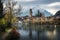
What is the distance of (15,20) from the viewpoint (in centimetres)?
3331

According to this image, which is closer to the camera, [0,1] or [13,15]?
[13,15]

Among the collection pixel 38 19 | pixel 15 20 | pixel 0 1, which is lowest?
pixel 38 19

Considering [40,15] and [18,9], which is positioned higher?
[18,9]

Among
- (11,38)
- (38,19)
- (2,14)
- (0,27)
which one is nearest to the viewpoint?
(11,38)

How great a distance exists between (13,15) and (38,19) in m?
34.5

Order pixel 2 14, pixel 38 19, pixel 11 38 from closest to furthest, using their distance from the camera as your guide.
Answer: pixel 11 38 < pixel 2 14 < pixel 38 19

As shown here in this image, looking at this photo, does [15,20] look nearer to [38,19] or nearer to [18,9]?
[18,9]

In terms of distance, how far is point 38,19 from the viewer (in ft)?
224

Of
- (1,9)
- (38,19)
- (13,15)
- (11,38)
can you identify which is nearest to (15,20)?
(13,15)

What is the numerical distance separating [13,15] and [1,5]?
3.56 meters

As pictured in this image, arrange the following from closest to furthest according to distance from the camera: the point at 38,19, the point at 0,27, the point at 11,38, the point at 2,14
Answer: the point at 11,38
the point at 0,27
the point at 2,14
the point at 38,19

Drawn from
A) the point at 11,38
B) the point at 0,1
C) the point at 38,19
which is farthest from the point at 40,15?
the point at 11,38

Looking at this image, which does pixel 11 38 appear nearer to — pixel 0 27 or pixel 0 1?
pixel 0 27

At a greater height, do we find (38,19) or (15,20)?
(15,20)
